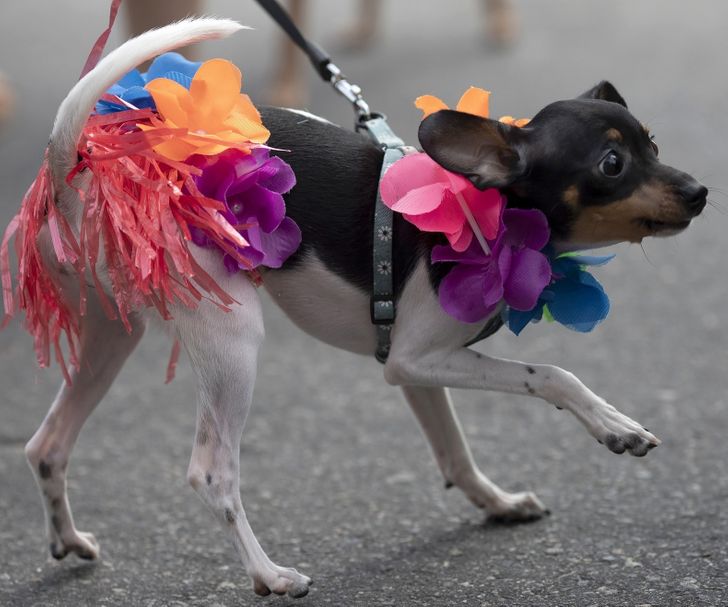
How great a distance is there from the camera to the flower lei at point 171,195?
2854 millimetres

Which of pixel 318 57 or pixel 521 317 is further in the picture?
pixel 318 57

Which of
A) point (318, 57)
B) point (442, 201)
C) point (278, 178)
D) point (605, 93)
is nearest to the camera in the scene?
point (442, 201)

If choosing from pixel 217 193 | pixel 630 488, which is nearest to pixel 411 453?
pixel 630 488

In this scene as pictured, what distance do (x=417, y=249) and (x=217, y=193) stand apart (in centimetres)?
50

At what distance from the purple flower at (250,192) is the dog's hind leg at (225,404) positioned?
117 mm

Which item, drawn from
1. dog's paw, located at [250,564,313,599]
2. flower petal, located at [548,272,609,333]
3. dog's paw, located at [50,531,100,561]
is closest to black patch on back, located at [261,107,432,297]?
flower petal, located at [548,272,609,333]

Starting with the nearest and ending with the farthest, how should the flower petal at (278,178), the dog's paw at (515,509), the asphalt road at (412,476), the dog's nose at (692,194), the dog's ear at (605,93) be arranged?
the dog's nose at (692,194) → the flower petal at (278,178) → the dog's ear at (605,93) → the asphalt road at (412,476) → the dog's paw at (515,509)

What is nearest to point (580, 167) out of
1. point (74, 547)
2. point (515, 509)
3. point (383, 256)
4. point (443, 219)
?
point (443, 219)

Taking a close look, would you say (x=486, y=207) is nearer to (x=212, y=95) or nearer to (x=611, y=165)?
(x=611, y=165)

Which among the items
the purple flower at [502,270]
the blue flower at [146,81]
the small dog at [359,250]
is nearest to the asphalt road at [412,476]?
the small dog at [359,250]

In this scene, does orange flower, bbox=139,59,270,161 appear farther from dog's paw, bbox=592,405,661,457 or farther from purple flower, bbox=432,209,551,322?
dog's paw, bbox=592,405,661,457

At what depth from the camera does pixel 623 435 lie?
2803 millimetres

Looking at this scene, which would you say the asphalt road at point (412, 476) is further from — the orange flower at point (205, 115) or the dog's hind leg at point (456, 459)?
the orange flower at point (205, 115)

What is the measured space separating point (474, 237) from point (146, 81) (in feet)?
3.15
